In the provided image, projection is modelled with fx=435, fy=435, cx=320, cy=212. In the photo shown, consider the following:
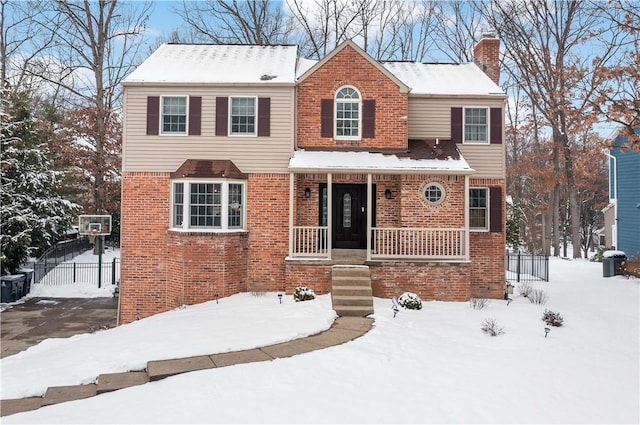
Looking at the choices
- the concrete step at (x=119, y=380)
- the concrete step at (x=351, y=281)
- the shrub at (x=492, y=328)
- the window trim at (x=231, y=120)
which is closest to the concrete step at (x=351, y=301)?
the concrete step at (x=351, y=281)

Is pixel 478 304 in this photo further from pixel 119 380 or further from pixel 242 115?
pixel 119 380

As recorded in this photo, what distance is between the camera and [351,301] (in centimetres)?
1072

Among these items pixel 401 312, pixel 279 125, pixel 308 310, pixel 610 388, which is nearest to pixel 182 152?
pixel 279 125

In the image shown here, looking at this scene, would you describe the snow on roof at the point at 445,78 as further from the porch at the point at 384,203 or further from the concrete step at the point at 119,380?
the concrete step at the point at 119,380

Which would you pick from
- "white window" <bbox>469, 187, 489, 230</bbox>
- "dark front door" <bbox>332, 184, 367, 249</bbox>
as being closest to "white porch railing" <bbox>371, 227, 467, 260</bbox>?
"dark front door" <bbox>332, 184, 367, 249</bbox>

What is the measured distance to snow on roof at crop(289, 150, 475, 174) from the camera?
40.9 ft

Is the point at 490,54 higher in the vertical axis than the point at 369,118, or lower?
higher

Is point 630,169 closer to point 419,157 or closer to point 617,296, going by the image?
point 617,296

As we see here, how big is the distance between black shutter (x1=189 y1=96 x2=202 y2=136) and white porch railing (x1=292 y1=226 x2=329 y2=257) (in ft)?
14.3

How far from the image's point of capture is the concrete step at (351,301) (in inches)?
419

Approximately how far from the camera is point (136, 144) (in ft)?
43.8

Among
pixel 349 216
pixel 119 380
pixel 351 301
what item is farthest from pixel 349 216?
pixel 119 380

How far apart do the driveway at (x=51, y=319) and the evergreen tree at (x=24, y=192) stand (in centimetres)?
239

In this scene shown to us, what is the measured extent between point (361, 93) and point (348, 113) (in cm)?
73
